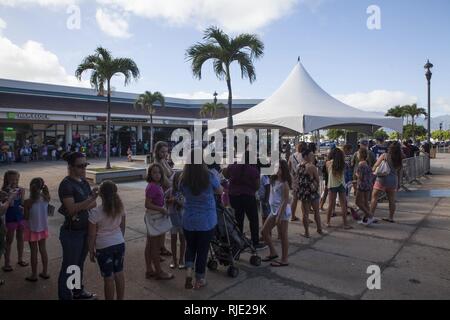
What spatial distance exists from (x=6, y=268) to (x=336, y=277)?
13.8 ft

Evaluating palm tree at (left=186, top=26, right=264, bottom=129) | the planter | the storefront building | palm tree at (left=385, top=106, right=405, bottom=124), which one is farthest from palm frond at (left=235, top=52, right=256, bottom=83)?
palm tree at (left=385, top=106, right=405, bottom=124)

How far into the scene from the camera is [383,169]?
22.0 feet

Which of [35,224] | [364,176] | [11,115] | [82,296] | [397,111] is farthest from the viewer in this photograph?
[397,111]

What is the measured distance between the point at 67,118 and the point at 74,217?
26035mm

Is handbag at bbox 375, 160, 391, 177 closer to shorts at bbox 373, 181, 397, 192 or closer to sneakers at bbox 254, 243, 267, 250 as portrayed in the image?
shorts at bbox 373, 181, 397, 192

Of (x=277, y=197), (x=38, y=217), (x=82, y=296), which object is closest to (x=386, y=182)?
(x=277, y=197)

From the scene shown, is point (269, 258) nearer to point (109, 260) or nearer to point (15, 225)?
point (109, 260)

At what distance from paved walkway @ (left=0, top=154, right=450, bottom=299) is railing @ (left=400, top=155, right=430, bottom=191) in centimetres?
522

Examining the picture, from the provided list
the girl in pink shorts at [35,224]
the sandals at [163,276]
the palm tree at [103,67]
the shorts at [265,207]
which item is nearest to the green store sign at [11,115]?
the palm tree at [103,67]

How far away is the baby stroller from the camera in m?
4.20

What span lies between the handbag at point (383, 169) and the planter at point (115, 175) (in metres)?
9.19
